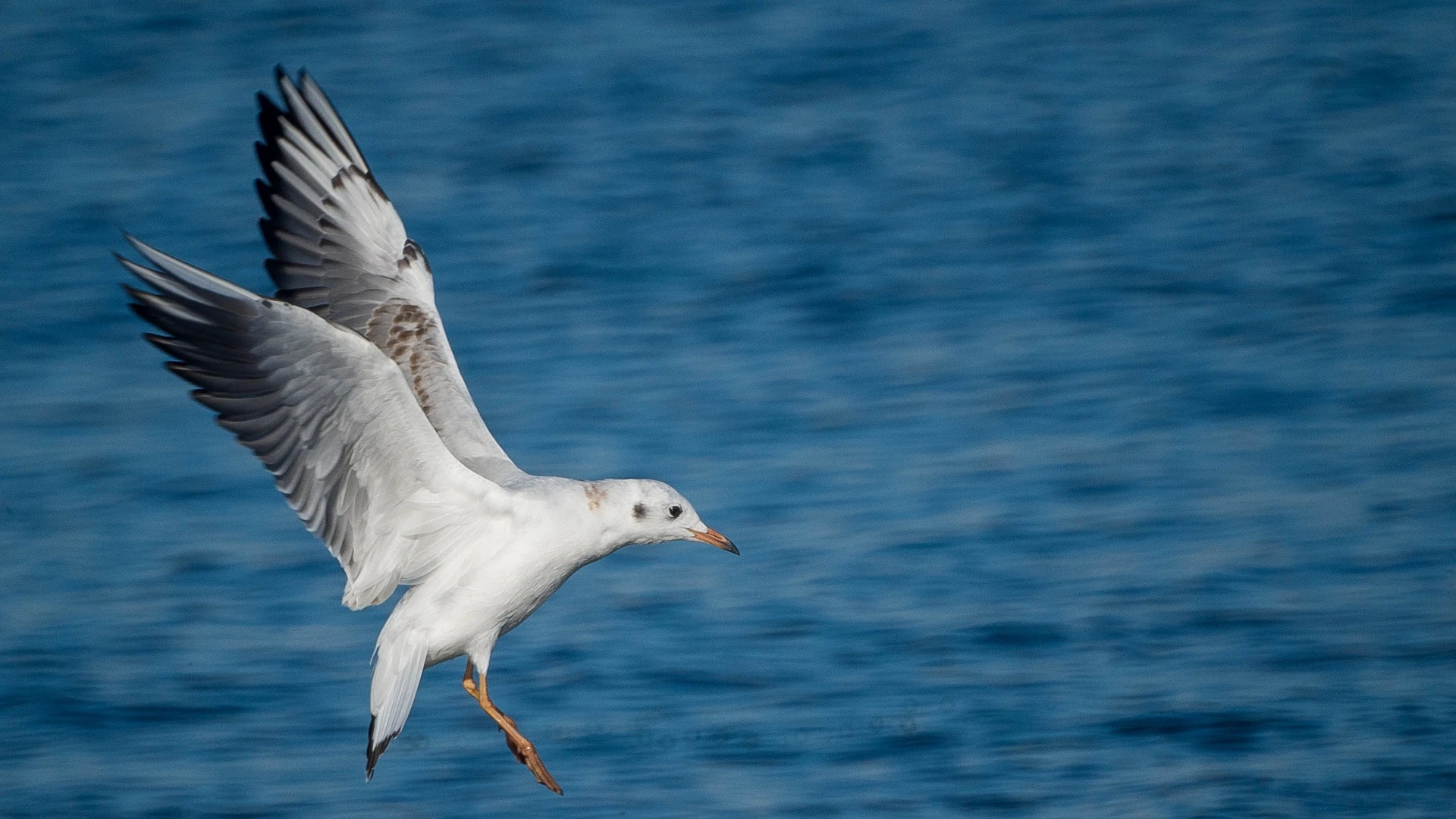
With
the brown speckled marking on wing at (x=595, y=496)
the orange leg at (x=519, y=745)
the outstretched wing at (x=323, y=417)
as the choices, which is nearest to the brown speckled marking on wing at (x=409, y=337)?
the outstretched wing at (x=323, y=417)

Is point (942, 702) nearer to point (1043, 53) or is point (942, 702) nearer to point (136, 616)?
point (136, 616)

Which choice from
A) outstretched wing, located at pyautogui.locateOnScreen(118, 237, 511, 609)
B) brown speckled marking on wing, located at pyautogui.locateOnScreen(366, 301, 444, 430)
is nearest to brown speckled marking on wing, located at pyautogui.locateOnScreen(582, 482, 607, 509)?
outstretched wing, located at pyautogui.locateOnScreen(118, 237, 511, 609)

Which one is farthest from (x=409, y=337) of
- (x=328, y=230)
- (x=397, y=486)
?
(x=397, y=486)

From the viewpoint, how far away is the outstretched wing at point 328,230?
6840mm

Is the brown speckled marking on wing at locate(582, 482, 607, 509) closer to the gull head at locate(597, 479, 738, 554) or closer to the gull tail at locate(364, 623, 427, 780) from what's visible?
the gull head at locate(597, 479, 738, 554)

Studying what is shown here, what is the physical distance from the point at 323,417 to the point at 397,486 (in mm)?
303

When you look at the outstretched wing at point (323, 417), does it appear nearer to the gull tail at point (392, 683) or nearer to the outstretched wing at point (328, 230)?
the gull tail at point (392, 683)

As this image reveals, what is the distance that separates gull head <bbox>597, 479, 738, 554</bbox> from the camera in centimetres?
596

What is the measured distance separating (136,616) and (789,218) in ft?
17.3

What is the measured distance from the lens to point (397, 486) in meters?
5.89

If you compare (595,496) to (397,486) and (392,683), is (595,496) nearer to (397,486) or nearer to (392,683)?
(397,486)

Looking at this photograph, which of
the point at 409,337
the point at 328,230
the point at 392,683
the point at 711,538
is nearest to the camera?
the point at 392,683

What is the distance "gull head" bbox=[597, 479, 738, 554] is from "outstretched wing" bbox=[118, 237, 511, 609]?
1.10 feet

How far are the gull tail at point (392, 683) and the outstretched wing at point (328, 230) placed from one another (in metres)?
1.13
